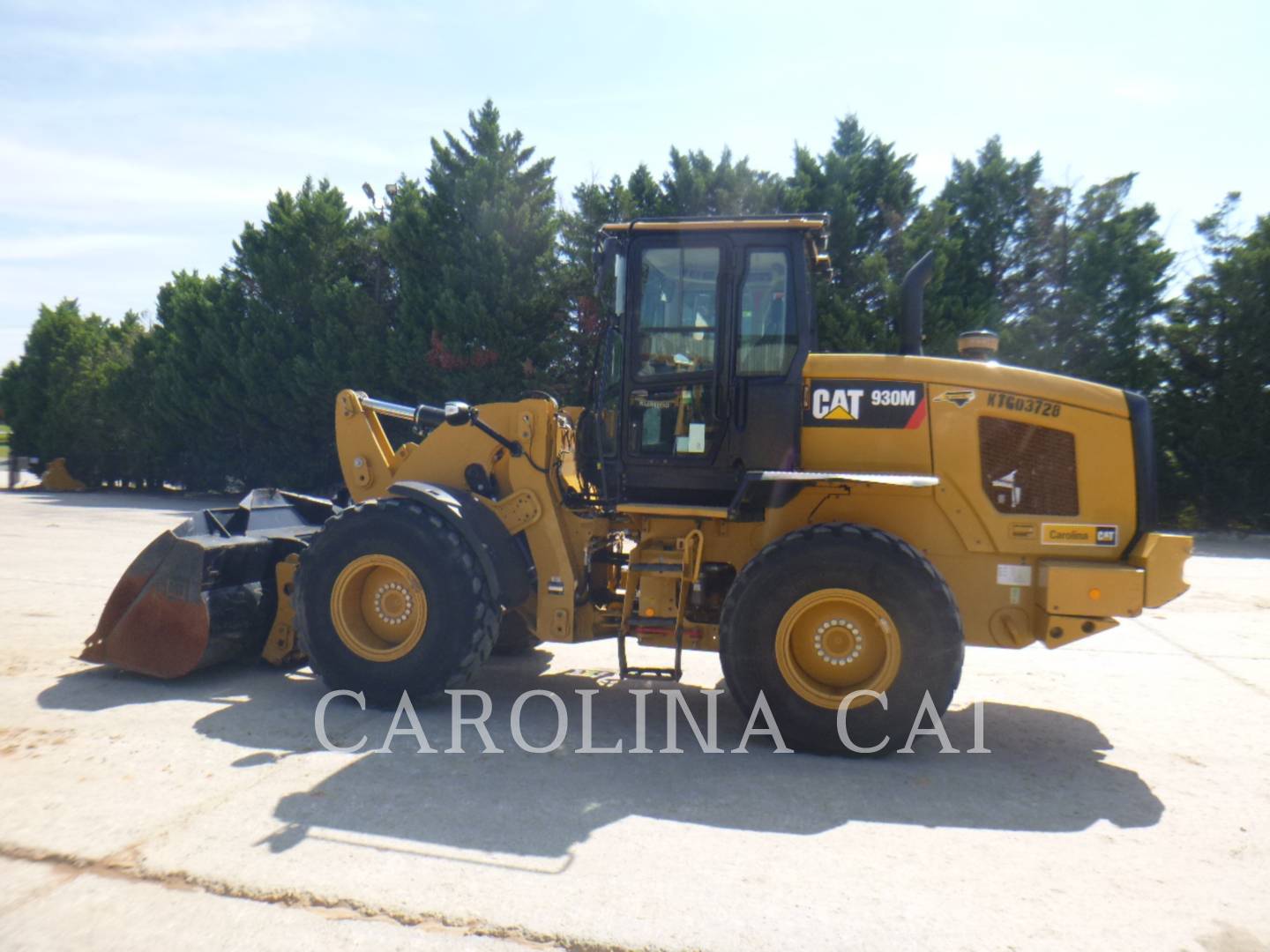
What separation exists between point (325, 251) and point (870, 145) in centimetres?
1373

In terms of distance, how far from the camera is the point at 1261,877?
13.0 feet

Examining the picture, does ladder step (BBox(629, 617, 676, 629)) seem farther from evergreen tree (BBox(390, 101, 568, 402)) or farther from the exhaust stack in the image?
evergreen tree (BBox(390, 101, 568, 402))

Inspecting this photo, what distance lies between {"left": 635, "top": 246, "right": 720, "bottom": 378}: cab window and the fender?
127cm

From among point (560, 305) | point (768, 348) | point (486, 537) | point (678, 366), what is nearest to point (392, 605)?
point (486, 537)

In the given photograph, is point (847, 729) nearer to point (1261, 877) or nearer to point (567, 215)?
point (1261, 877)

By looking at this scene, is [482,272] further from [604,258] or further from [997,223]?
[604,258]

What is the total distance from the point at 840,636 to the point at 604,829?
Answer: 1.71 metres

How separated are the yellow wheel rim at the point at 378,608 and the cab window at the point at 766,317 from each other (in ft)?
7.54

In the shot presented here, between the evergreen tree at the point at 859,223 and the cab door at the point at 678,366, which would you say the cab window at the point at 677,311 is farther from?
the evergreen tree at the point at 859,223

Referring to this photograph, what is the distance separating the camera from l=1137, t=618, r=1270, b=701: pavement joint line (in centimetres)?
693

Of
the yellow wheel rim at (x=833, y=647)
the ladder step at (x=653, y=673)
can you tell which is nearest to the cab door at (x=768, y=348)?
the yellow wheel rim at (x=833, y=647)

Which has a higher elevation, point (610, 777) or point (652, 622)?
point (652, 622)

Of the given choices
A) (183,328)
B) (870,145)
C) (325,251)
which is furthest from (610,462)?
(183,328)

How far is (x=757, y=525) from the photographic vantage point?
580 centimetres
